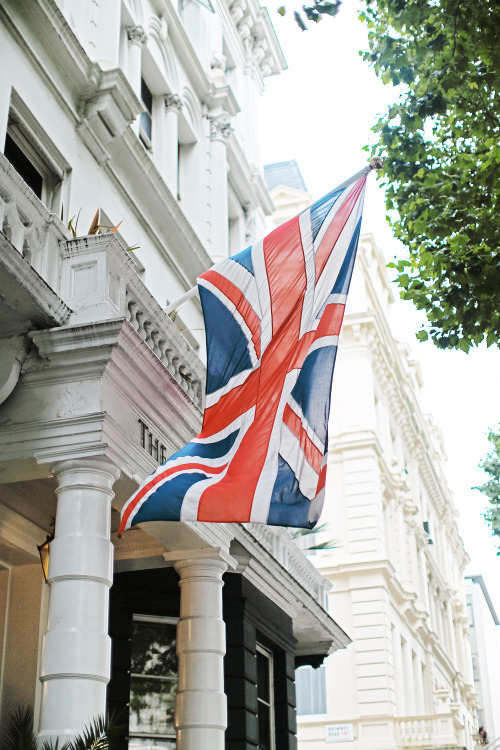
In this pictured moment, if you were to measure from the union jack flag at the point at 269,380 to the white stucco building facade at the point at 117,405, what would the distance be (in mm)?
A: 781

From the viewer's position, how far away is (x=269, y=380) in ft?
26.7

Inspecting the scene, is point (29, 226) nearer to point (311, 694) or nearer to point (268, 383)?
point (268, 383)

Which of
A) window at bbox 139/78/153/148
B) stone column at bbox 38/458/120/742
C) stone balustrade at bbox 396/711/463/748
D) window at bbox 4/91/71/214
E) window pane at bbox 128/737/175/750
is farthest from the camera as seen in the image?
stone balustrade at bbox 396/711/463/748

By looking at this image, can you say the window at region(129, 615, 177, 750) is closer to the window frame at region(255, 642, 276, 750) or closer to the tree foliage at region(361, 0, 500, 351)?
the window frame at region(255, 642, 276, 750)

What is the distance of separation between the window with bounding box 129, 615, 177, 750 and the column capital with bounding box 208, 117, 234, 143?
11.4 m

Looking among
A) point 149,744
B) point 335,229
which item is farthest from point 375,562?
point 335,229

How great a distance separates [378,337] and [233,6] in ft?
48.5

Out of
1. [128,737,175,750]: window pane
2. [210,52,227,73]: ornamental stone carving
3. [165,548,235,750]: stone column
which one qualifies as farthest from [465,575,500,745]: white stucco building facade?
[165,548,235,750]: stone column

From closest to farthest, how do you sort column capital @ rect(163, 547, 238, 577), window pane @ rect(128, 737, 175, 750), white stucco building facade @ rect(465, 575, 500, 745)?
column capital @ rect(163, 547, 238, 577) < window pane @ rect(128, 737, 175, 750) < white stucco building facade @ rect(465, 575, 500, 745)

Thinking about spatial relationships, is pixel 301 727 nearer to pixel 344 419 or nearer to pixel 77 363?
pixel 344 419

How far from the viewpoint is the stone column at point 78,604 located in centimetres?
707

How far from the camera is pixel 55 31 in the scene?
12.6 metres

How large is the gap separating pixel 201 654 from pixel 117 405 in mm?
3108

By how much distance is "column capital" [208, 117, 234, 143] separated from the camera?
786 inches
